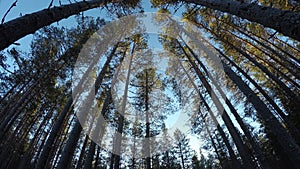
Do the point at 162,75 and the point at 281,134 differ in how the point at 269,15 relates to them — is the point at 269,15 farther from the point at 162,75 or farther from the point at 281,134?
the point at 162,75

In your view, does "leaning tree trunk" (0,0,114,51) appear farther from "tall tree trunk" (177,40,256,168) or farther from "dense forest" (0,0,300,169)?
"tall tree trunk" (177,40,256,168)

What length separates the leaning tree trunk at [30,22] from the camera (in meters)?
1.60

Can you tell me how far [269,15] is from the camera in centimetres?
205

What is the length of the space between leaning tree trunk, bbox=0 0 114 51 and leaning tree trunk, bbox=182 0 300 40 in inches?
99.4

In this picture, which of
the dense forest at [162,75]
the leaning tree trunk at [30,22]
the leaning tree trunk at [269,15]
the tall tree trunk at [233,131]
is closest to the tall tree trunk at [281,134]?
the dense forest at [162,75]

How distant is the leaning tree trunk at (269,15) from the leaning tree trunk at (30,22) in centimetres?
253

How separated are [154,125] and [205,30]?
22.7 ft

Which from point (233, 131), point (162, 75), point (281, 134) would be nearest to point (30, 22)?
point (281, 134)

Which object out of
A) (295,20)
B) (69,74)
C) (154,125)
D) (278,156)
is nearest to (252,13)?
(295,20)

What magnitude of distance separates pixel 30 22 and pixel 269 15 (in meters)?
2.76

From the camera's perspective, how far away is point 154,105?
462 inches

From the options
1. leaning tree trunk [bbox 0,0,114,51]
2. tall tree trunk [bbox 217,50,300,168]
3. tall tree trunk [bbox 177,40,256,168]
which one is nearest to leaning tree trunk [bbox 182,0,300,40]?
leaning tree trunk [bbox 0,0,114,51]

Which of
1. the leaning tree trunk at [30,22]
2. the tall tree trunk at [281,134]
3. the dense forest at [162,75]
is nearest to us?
the leaning tree trunk at [30,22]

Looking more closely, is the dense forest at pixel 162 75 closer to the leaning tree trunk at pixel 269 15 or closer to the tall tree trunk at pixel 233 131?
the tall tree trunk at pixel 233 131
